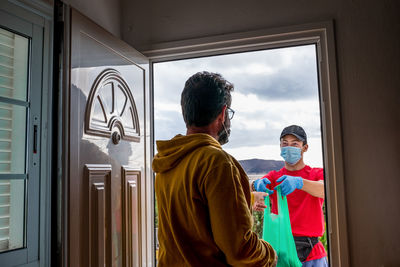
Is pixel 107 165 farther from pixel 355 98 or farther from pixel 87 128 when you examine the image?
pixel 355 98

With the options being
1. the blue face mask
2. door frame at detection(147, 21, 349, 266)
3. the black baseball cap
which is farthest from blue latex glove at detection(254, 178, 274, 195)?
door frame at detection(147, 21, 349, 266)

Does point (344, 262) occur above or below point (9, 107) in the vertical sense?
below

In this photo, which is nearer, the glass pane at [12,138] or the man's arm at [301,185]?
the glass pane at [12,138]

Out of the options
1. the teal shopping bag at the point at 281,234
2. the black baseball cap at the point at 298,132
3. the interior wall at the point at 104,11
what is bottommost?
the teal shopping bag at the point at 281,234

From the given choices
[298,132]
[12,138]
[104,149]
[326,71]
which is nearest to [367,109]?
[326,71]

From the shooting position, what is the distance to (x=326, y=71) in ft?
6.18

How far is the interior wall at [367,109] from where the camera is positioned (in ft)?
5.68

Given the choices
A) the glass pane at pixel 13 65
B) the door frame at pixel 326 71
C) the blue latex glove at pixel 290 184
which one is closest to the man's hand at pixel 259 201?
the blue latex glove at pixel 290 184

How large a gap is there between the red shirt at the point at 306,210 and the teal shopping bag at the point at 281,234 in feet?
0.27

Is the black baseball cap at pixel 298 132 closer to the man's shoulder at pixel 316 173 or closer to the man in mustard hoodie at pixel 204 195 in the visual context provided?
the man's shoulder at pixel 316 173

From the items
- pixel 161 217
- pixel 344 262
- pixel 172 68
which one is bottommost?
pixel 344 262

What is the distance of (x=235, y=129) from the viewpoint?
2.67m

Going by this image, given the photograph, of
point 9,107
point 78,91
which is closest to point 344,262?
point 78,91

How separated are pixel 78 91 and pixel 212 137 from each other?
624 millimetres
